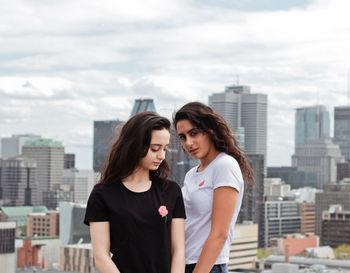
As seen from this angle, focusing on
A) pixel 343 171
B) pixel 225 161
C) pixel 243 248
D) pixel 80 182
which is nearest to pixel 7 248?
pixel 243 248

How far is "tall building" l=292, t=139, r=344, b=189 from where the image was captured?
142875 millimetres

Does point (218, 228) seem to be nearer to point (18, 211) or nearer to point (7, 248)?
point (7, 248)

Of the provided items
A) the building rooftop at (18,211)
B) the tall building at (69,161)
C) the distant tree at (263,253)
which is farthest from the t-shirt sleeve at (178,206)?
the tall building at (69,161)

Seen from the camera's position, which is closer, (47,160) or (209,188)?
(209,188)

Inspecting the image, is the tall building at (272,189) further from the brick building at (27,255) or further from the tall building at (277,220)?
the brick building at (27,255)

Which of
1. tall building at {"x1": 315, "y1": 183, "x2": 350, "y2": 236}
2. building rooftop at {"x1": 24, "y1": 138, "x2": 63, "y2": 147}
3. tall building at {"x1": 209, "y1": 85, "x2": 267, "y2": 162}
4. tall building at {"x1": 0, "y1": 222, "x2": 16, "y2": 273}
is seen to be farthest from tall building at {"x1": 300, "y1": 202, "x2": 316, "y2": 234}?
tall building at {"x1": 209, "y1": 85, "x2": 267, "y2": 162}

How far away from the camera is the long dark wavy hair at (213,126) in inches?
128

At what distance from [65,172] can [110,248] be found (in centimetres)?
11624

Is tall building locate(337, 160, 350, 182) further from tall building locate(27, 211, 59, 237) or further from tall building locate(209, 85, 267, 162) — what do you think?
tall building locate(27, 211, 59, 237)

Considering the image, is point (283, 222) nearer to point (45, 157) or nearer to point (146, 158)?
point (45, 157)

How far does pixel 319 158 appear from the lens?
484 ft

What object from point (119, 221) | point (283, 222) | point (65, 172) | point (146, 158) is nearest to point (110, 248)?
point (119, 221)

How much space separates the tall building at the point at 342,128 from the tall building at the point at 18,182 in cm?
6910

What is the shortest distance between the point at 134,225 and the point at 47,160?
115861 mm
